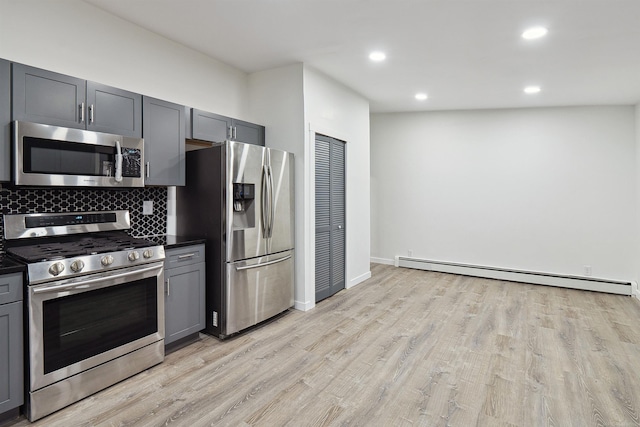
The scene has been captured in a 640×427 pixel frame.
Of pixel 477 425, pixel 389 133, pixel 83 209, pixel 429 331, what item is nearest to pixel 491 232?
pixel 389 133

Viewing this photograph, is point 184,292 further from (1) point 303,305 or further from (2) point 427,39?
(2) point 427,39

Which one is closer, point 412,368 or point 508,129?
point 412,368

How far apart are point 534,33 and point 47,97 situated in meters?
3.82

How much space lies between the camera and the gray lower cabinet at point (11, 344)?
6.21ft

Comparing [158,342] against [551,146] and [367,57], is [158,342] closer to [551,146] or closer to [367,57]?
[367,57]

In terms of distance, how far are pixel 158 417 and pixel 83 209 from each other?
1.71m

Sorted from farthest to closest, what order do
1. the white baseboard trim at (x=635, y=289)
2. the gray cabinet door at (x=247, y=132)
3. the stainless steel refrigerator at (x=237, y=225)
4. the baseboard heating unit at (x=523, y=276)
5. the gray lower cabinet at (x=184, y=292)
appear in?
1. the baseboard heating unit at (x=523, y=276)
2. the white baseboard trim at (x=635, y=289)
3. the gray cabinet door at (x=247, y=132)
4. the stainless steel refrigerator at (x=237, y=225)
5. the gray lower cabinet at (x=184, y=292)

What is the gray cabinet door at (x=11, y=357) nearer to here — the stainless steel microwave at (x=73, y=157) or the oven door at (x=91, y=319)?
the oven door at (x=91, y=319)

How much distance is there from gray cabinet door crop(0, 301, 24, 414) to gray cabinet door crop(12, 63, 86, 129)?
46.6 inches

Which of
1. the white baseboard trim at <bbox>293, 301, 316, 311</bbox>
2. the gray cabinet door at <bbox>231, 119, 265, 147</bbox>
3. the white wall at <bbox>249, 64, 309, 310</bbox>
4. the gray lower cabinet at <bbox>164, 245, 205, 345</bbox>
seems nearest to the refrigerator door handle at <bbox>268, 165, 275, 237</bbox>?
the white wall at <bbox>249, 64, 309, 310</bbox>

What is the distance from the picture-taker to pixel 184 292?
9.64 feet

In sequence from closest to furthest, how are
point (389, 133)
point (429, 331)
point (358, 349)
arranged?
point (358, 349)
point (429, 331)
point (389, 133)

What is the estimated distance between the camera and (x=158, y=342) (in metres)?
2.64

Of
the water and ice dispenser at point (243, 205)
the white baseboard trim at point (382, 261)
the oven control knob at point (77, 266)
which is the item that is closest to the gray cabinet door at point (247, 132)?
the water and ice dispenser at point (243, 205)
